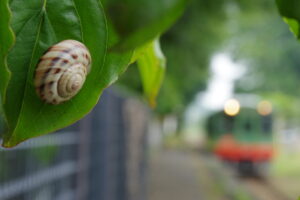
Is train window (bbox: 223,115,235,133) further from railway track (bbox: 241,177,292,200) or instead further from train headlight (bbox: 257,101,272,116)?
railway track (bbox: 241,177,292,200)

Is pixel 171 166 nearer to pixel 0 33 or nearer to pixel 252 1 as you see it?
pixel 252 1

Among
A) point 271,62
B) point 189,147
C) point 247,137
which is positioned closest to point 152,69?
point 247,137

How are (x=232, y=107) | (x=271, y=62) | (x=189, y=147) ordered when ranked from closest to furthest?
(x=232, y=107) < (x=271, y=62) < (x=189, y=147)

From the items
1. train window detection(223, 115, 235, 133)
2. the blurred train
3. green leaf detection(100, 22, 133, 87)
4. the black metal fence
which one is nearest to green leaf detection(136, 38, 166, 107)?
green leaf detection(100, 22, 133, 87)

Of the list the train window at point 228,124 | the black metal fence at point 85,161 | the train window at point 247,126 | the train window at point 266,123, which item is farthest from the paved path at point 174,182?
the black metal fence at point 85,161

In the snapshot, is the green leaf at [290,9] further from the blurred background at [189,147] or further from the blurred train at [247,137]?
the blurred train at [247,137]

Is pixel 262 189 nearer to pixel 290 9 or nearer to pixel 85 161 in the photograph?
pixel 85 161
